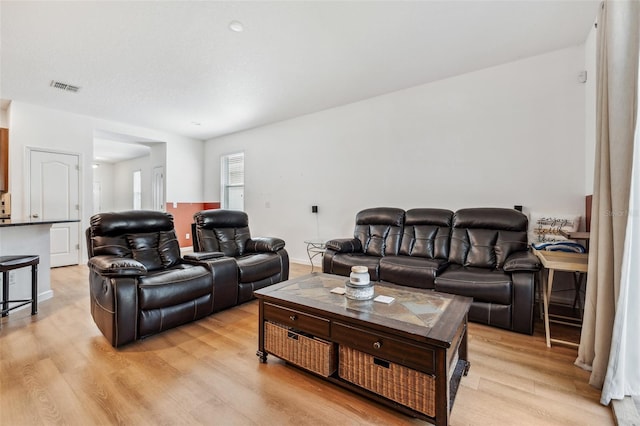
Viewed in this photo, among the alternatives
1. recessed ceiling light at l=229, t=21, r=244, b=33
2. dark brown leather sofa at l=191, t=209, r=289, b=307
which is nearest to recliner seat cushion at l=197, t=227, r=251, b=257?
dark brown leather sofa at l=191, t=209, r=289, b=307

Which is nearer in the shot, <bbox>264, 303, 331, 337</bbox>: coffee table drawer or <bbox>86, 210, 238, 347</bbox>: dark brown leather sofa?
<bbox>264, 303, 331, 337</bbox>: coffee table drawer

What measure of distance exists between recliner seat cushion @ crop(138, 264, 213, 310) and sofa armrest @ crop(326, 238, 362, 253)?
1527mm

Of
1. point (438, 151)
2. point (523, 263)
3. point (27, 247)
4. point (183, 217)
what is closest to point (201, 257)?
point (27, 247)

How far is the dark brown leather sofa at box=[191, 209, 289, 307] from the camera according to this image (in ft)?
10.4

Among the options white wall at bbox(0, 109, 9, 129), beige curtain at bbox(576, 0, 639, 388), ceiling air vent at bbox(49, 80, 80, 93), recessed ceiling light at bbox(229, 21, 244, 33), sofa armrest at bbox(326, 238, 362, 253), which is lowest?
sofa armrest at bbox(326, 238, 362, 253)

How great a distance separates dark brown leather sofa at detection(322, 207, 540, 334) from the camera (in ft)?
8.20

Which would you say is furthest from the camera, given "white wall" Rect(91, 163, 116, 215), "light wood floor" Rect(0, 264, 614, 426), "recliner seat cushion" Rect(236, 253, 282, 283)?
"white wall" Rect(91, 163, 116, 215)

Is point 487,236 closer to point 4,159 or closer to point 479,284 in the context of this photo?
point 479,284

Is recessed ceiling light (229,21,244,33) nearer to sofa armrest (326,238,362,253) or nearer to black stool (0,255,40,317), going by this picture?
sofa armrest (326,238,362,253)

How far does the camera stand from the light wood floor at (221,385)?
1505mm

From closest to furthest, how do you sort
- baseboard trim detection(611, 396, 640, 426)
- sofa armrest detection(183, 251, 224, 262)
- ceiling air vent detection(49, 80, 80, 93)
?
baseboard trim detection(611, 396, 640, 426) < sofa armrest detection(183, 251, 224, 262) < ceiling air vent detection(49, 80, 80, 93)

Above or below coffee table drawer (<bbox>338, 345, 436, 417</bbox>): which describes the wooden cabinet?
above

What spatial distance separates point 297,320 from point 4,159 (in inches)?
224

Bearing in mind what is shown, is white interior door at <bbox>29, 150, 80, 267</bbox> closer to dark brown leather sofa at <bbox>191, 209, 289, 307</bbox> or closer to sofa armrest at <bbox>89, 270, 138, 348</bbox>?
dark brown leather sofa at <bbox>191, 209, 289, 307</bbox>
